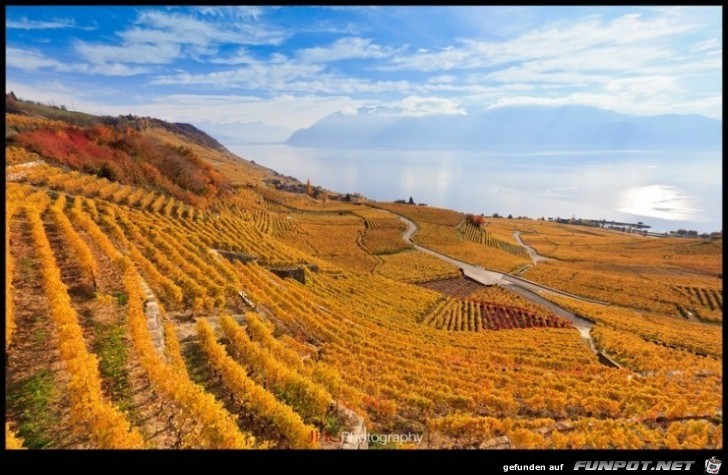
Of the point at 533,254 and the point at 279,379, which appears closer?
the point at 279,379

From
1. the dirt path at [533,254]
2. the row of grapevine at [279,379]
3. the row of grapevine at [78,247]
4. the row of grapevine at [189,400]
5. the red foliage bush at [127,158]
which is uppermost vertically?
the red foliage bush at [127,158]

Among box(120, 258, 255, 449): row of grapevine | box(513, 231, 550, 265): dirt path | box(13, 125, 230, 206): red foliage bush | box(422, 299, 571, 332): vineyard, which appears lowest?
box(422, 299, 571, 332): vineyard

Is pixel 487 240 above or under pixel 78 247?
under

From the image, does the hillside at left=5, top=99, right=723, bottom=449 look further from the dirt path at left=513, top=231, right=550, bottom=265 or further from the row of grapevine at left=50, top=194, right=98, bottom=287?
the dirt path at left=513, top=231, right=550, bottom=265

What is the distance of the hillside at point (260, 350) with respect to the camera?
4977 mm

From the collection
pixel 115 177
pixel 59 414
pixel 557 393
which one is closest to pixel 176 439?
pixel 59 414

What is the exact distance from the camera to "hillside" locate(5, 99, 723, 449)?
4.98 metres

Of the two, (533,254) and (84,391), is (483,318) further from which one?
(533,254)

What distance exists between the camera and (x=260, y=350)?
726 centimetres

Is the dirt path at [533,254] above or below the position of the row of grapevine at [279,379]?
below

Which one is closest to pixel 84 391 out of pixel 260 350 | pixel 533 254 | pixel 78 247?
pixel 260 350

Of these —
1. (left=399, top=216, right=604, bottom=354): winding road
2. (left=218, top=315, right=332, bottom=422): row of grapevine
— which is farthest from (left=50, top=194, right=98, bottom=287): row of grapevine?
(left=399, top=216, right=604, bottom=354): winding road

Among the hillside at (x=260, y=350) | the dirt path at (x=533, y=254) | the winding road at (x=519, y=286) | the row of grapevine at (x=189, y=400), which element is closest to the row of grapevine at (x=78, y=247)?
the hillside at (x=260, y=350)

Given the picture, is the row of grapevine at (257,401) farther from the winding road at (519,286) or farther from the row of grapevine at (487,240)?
the row of grapevine at (487,240)
